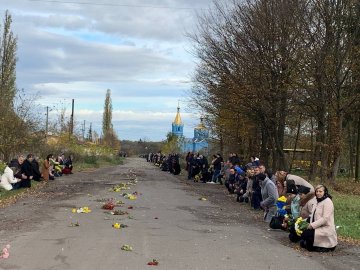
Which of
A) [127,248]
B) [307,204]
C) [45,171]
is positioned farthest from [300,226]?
[45,171]

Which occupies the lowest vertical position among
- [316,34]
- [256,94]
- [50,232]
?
[50,232]

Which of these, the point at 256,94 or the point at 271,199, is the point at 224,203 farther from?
the point at 256,94

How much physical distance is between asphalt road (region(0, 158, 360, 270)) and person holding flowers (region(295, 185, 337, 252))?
0.34 metres

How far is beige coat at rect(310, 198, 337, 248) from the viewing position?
1041 centimetres

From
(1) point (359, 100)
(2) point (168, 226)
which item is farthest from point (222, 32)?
(2) point (168, 226)

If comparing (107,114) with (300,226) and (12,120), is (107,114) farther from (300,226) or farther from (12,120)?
(300,226)

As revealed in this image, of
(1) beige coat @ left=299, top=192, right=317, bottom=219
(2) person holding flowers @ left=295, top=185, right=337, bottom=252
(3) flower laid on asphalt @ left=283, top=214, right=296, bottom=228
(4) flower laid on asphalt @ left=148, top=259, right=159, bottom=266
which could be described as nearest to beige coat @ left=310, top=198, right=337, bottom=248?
(2) person holding flowers @ left=295, top=185, right=337, bottom=252

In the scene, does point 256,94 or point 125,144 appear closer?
point 256,94

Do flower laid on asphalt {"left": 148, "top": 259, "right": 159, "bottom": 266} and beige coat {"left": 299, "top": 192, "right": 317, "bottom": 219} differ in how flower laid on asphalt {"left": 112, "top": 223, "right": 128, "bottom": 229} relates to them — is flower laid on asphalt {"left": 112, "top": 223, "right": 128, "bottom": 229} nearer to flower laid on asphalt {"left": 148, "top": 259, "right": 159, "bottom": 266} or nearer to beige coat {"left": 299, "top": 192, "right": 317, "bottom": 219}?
flower laid on asphalt {"left": 148, "top": 259, "right": 159, "bottom": 266}

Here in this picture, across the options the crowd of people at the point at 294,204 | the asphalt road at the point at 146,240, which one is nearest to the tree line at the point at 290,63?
the crowd of people at the point at 294,204

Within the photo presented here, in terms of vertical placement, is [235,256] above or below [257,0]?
below

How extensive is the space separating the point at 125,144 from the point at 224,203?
16415 centimetres

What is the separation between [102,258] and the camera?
9.01 m

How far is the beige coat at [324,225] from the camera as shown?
10414 millimetres
